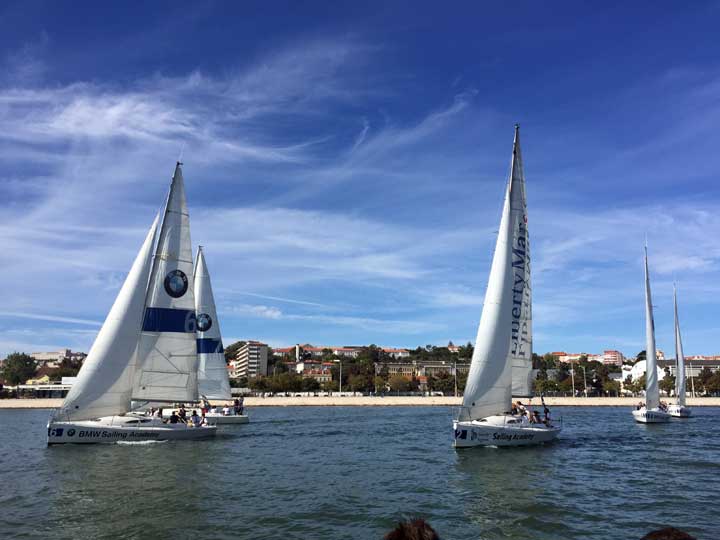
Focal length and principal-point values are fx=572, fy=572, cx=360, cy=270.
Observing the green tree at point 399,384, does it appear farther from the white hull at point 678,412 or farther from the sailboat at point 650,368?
the sailboat at point 650,368

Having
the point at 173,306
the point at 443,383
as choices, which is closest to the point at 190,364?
the point at 173,306

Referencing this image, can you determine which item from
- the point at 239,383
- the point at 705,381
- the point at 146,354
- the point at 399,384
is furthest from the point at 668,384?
the point at 146,354

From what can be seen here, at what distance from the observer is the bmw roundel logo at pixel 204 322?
5881cm

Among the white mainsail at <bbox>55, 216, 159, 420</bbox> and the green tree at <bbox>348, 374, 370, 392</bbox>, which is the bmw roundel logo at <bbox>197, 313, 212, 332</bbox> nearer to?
the white mainsail at <bbox>55, 216, 159, 420</bbox>

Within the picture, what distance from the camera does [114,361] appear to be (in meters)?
37.7

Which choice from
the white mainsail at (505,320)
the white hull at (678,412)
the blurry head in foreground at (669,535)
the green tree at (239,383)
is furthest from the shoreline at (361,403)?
the blurry head in foreground at (669,535)

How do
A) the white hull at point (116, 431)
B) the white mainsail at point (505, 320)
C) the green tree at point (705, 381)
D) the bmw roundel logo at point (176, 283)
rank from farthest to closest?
the green tree at point (705, 381)
the bmw roundel logo at point (176, 283)
the white hull at point (116, 431)
the white mainsail at point (505, 320)

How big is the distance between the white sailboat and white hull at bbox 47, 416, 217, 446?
60.0 ft

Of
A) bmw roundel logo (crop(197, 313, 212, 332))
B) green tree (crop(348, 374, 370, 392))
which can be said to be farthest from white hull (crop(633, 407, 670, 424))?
green tree (crop(348, 374, 370, 392))

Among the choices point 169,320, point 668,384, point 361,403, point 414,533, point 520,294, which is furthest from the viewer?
point 668,384

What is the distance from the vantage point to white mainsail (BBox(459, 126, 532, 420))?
34.8 meters

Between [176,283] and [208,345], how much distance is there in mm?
19167

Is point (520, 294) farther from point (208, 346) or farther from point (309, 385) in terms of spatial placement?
point (309, 385)

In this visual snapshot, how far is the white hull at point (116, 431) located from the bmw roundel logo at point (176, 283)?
29.4 ft
